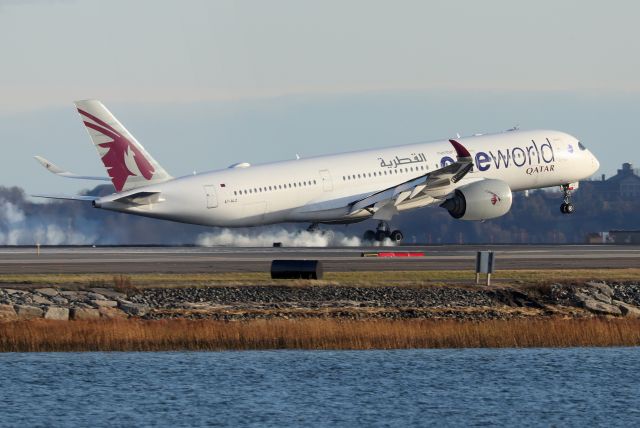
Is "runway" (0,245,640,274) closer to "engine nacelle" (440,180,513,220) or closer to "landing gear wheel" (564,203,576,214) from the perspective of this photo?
"engine nacelle" (440,180,513,220)

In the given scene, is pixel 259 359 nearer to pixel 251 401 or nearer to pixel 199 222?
pixel 251 401

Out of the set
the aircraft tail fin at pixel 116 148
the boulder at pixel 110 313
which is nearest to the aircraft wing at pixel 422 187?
the aircraft tail fin at pixel 116 148

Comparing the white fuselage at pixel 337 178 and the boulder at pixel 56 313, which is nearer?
the boulder at pixel 56 313

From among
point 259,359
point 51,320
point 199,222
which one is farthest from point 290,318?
point 199,222

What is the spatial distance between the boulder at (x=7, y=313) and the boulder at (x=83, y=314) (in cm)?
198

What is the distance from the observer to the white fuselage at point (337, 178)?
77312mm

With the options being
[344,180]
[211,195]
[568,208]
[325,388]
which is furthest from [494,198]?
[325,388]

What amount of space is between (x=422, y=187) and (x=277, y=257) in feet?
41.6

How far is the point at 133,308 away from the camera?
51688mm

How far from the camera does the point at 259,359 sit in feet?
152

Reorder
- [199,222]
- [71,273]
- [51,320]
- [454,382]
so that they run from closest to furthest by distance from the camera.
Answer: [454,382] < [51,320] < [71,273] < [199,222]

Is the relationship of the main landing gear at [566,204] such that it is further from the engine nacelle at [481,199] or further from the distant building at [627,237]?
the engine nacelle at [481,199]

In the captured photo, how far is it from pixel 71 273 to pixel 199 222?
1659 centimetres

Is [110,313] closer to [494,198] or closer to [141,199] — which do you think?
[141,199]
